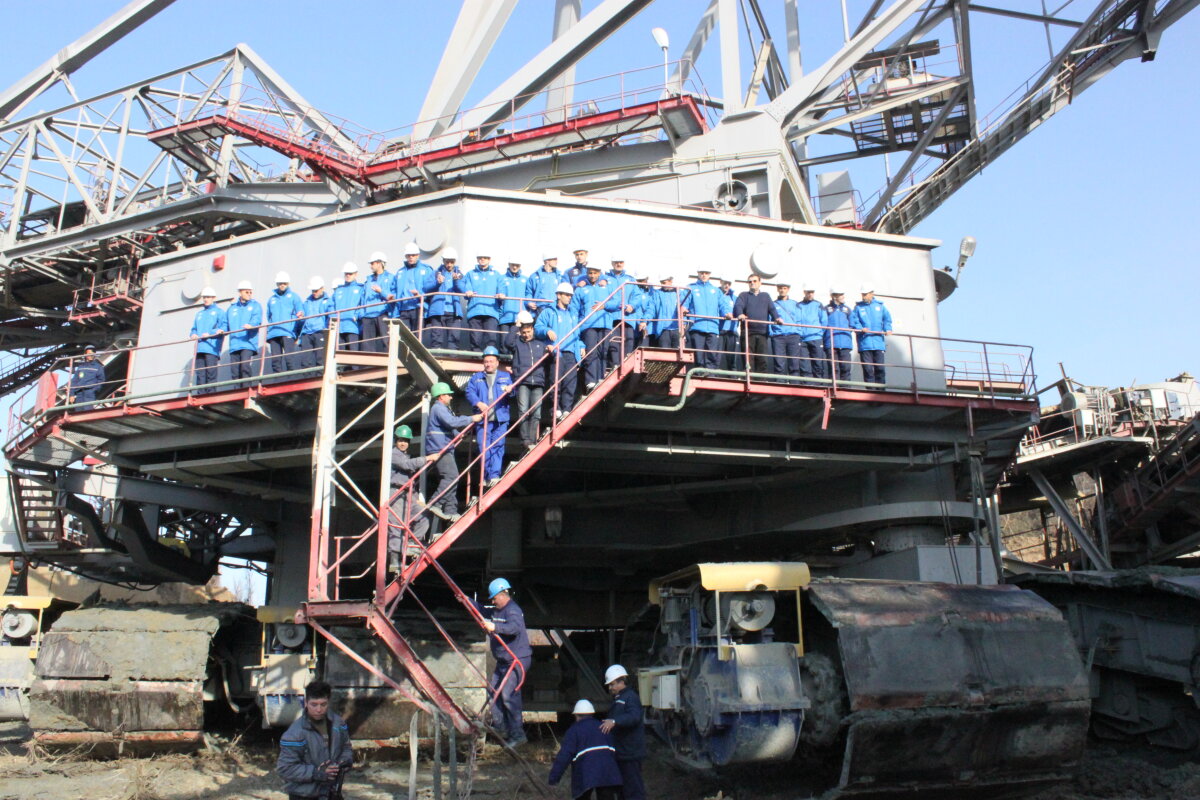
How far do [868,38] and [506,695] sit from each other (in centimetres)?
1405

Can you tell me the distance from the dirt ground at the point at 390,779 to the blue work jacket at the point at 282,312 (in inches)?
215

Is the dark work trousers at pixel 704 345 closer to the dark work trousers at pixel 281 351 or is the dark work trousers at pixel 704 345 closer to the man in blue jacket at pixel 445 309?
the man in blue jacket at pixel 445 309

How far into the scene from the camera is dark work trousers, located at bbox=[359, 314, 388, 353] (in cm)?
1412

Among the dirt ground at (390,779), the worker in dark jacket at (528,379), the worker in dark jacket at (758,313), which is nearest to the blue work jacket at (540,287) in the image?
the worker in dark jacket at (528,379)

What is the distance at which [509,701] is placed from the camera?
1045 centimetres

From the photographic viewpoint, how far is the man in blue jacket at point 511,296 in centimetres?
1410

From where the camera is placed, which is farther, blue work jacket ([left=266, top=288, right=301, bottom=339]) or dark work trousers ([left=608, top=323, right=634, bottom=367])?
blue work jacket ([left=266, top=288, right=301, bottom=339])

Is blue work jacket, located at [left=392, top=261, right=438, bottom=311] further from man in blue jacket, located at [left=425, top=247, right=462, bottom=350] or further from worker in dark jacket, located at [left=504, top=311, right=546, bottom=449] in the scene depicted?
worker in dark jacket, located at [left=504, top=311, right=546, bottom=449]

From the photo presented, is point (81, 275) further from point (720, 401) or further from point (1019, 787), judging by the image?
point (1019, 787)

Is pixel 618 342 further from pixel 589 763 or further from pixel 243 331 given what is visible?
pixel 589 763

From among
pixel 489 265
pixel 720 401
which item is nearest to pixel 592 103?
pixel 489 265

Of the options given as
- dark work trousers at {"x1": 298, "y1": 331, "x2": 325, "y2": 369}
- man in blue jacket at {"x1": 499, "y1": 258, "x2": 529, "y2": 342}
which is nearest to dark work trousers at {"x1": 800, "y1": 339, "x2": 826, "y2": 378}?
man in blue jacket at {"x1": 499, "y1": 258, "x2": 529, "y2": 342}

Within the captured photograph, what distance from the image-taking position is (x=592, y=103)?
18938 mm

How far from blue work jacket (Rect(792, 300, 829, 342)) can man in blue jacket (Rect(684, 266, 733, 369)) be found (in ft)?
2.64
